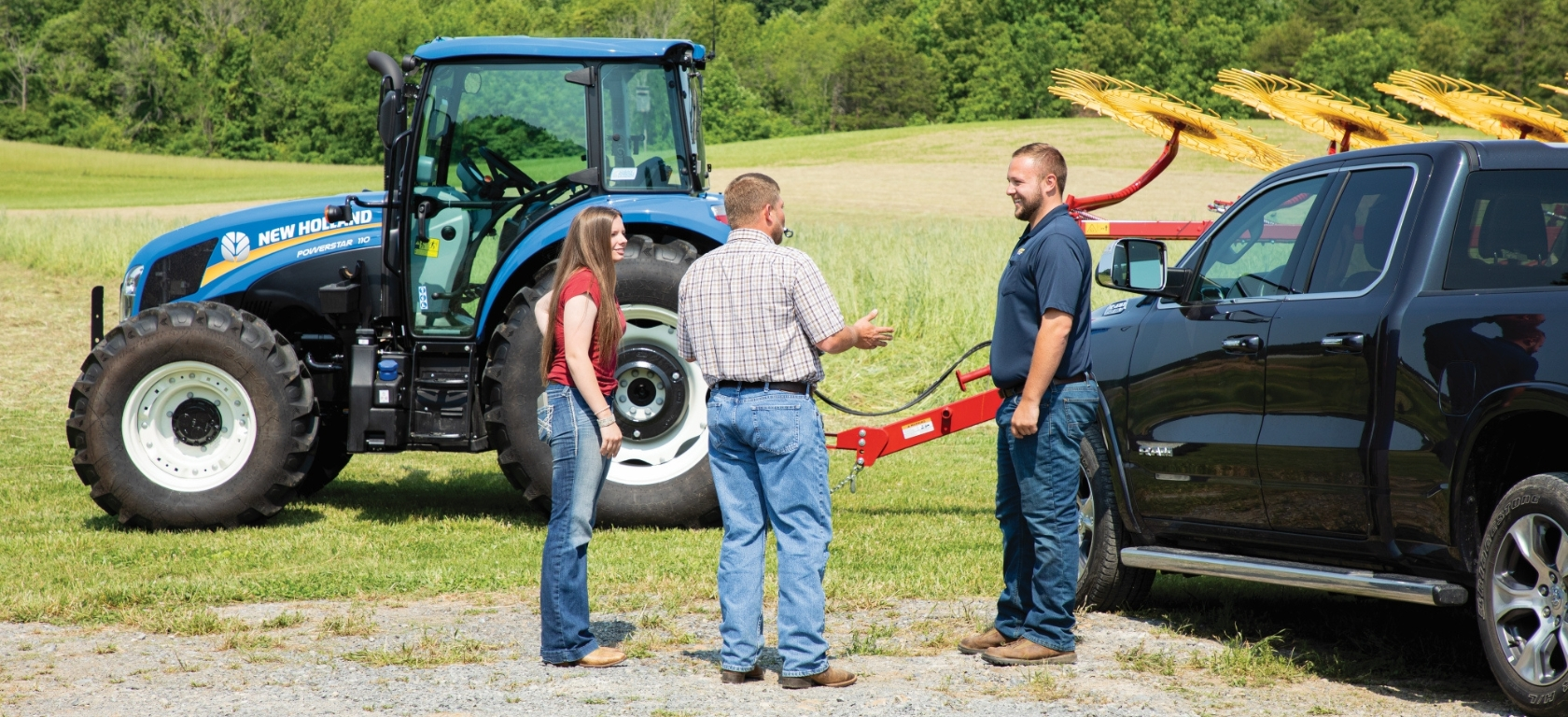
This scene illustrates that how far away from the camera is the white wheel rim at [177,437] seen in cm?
830

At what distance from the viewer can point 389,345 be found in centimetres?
864

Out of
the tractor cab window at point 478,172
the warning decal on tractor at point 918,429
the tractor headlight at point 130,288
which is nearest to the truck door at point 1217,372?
the warning decal on tractor at point 918,429

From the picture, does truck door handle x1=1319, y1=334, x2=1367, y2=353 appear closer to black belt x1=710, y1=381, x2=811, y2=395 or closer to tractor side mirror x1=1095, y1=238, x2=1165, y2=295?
tractor side mirror x1=1095, y1=238, x2=1165, y2=295

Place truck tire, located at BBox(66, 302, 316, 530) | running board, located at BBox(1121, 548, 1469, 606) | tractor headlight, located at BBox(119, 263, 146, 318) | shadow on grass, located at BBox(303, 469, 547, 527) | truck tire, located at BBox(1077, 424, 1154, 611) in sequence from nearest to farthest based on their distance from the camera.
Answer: running board, located at BBox(1121, 548, 1469, 606), truck tire, located at BBox(1077, 424, 1154, 611), truck tire, located at BBox(66, 302, 316, 530), shadow on grass, located at BBox(303, 469, 547, 527), tractor headlight, located at BBox(119, 263, 146, 318)

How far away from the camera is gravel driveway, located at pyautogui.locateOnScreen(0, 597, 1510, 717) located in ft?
15.7

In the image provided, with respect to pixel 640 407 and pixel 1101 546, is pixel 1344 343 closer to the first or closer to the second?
pixel 1101 546

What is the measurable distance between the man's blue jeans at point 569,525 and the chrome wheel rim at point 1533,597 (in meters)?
3.02

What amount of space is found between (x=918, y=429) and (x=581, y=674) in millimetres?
3225

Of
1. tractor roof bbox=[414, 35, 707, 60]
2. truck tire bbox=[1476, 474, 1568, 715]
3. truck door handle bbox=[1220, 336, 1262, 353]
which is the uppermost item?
tractor roof bbox=[414, 35, 707, 60]

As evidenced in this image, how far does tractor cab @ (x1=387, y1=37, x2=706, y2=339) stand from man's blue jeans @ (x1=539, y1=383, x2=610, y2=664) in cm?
335

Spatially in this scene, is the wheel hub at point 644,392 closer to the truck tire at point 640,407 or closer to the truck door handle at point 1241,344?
the truck tire at point 640,407

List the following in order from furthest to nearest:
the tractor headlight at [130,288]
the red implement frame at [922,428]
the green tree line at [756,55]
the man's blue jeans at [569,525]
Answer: the green tree line at [756,55], the tractor headlight at [130,288], the red implement frame at [922,428], the man's blue jeans at [569,525]

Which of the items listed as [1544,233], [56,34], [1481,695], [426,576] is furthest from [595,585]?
[56,34]

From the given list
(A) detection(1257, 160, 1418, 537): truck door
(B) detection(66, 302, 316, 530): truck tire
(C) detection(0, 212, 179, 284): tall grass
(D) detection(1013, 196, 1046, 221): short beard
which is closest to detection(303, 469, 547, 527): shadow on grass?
(B) detection(66, 302, 316, 530): truck tire
